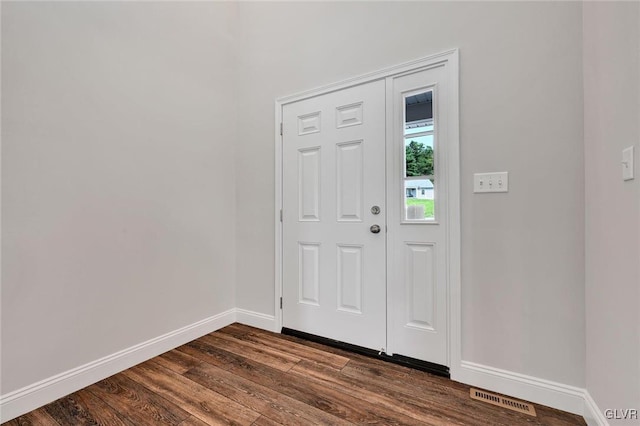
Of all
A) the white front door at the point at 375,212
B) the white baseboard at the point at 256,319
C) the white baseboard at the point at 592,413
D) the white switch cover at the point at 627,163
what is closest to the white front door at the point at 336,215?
the white front door at the point at 375,212

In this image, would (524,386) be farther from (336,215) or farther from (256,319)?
(256,319)

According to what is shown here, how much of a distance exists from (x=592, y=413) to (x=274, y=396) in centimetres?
158

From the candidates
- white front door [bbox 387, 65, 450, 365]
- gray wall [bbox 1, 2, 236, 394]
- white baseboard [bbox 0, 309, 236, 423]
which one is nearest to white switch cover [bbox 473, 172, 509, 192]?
white front door [bbox 387, 65, 450, 365]

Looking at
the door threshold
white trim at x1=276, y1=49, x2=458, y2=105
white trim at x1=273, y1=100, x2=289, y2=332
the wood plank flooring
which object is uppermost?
white trim at x1=276, y1=49, x2=458, y2=105

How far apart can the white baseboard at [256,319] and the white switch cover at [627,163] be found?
2.35 metres

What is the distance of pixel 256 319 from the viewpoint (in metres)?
2.59

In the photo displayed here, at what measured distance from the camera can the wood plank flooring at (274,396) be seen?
142 centimetres

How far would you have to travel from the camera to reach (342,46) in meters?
2.19

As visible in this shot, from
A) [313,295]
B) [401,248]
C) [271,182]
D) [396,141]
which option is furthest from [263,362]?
[396,141]

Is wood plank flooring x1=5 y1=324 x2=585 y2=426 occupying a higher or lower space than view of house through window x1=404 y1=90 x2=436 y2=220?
lower

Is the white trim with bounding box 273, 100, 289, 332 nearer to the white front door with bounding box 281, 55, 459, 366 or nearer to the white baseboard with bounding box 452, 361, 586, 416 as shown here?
the white front door with bounding box 281, 55, 459, 366

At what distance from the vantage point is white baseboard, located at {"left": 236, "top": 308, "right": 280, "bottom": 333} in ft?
8.21

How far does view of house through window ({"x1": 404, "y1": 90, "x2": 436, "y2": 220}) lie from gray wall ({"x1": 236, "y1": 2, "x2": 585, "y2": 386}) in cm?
20

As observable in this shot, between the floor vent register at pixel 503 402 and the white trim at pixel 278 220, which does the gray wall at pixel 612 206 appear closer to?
the floor vent register at pixel 503 402
